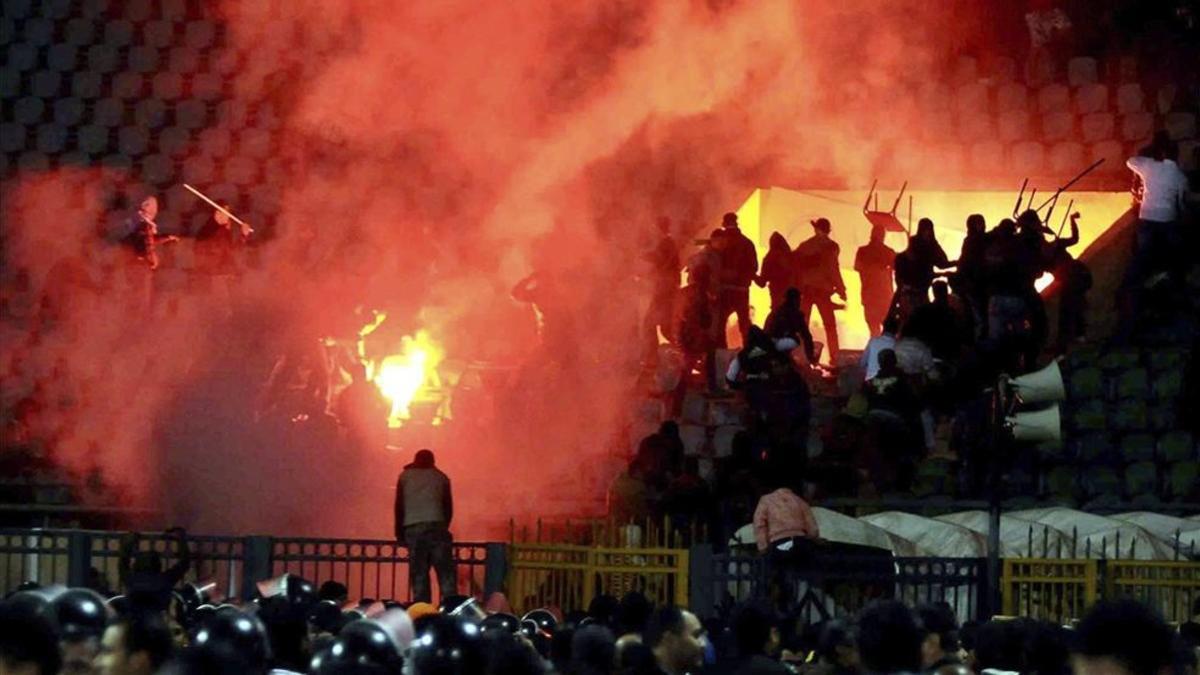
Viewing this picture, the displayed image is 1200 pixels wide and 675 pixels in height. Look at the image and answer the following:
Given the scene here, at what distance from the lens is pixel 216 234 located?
25531mm

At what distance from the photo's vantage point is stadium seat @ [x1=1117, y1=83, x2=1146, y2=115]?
81.8ft

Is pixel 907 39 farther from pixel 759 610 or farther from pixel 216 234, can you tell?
pixel 759 610

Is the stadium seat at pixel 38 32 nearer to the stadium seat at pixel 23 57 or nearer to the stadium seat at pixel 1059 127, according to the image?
the stadium seat at pixel 23 57

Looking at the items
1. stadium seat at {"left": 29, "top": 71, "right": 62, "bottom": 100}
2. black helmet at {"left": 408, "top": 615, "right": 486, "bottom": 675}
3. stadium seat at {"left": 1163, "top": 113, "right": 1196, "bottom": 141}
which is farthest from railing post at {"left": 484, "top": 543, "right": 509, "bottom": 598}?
stadium seat at {"left": 29, "top": 71, "right": 62, "bottom": 100}

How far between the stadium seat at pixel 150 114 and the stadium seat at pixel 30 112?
2.80ft

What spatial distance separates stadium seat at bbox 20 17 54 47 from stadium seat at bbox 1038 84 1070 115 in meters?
9.03

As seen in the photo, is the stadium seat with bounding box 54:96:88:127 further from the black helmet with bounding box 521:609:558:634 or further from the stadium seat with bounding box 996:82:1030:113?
the black helmet with bounding box 521:609:558:634

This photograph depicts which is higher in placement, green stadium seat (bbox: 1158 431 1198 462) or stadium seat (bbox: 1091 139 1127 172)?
stadium seat (bbox: 1091 139 1127 172)

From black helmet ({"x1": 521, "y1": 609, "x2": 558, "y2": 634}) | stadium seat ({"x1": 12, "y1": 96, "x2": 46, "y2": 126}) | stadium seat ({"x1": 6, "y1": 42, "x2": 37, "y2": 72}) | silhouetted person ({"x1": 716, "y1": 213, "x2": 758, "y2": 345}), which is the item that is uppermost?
stadium seat ({"x1": 6, "y1": 42, "x2": 37, "y2": 72})

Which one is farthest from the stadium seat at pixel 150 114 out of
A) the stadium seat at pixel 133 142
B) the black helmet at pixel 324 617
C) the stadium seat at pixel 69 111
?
the black helmet at pixel 324 617

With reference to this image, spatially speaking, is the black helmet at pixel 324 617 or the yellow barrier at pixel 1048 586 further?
the yellow barrier at pixel 1048 586

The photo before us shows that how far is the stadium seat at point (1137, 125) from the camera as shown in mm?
24922

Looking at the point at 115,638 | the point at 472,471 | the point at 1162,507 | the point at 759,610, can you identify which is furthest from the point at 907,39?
the point at 115,638

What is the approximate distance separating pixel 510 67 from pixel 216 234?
322 cm
